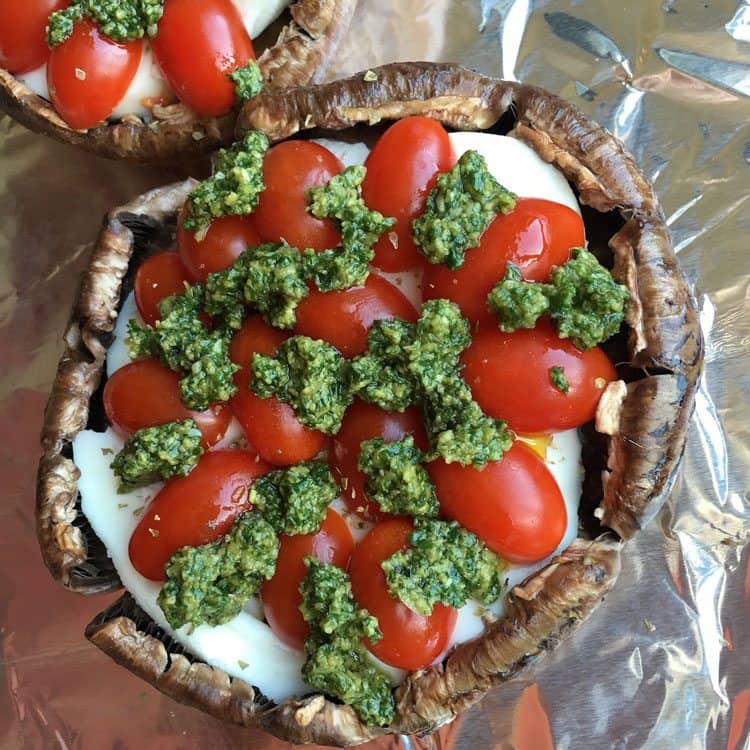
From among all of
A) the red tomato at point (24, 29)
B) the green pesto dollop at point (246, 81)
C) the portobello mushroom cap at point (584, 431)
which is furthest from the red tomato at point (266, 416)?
the red tomato at point (24, 29)

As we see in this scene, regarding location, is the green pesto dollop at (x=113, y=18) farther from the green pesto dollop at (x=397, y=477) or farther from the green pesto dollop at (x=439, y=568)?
the green pesto dollop at (x=439, y=568)

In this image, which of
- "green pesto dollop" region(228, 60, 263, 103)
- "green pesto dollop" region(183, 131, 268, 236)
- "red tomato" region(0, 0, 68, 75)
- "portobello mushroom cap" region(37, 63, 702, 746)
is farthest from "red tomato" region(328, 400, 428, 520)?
"red tomato" region(0, 0, 68, 75)

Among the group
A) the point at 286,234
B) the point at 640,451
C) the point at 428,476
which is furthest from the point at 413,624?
the point at 286,234

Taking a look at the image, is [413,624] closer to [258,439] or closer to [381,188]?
[258,439]

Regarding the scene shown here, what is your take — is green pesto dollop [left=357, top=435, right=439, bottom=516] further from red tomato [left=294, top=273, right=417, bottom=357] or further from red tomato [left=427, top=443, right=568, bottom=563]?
red tomato [left=294, top=273, right=417, bottom=357]

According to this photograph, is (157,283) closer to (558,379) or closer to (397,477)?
(397,477)
